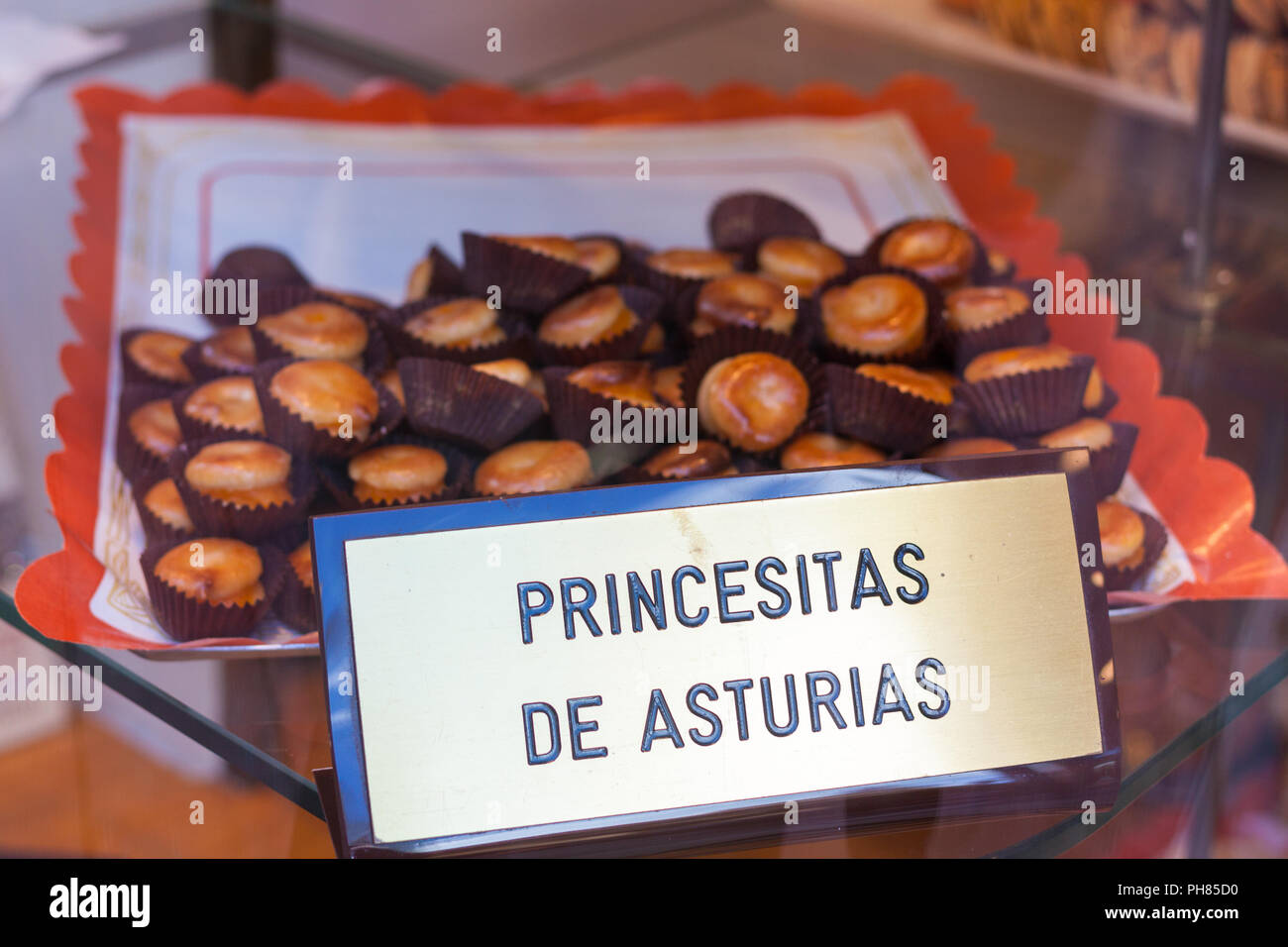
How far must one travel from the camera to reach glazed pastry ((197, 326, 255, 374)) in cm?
96

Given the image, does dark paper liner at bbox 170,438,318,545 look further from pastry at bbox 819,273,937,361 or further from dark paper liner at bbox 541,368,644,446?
pastry at bbox 819,273,937,361

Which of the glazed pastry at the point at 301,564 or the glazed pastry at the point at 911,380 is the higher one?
the glazed pastry at the point at 911,380

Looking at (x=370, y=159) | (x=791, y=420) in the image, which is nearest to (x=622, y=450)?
(x=791, y=420)

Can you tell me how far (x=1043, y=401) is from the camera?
891mm

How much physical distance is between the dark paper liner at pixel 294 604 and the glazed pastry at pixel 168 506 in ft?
0.35

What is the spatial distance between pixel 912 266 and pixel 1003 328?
0.37 feet

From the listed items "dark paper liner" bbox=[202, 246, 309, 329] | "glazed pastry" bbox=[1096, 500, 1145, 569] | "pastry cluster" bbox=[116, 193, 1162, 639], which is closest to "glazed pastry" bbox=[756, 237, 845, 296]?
"pastry cluster" bbox=[116, 193, 1162, 639]

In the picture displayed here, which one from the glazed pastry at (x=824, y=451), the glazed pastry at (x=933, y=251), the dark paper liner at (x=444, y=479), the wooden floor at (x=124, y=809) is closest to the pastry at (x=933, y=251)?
the glazed pastry at (x=933, y=251)

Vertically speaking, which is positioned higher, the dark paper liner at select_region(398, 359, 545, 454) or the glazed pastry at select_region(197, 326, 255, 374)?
the glazed pastry at select_region(197, 326, 255, 374)

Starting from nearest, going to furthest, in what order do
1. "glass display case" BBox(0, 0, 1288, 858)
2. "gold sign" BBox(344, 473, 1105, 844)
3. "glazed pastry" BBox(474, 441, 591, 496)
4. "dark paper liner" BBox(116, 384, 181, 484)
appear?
"gold sign" BBox(344, 473, 1105, 844) < "glass display case" BBox(0, 0, 1288, 858) < "glazed pastry" BBox(474, 441, 591, 496) < "dark paper liner" BBox(116, 384, 181, 484)

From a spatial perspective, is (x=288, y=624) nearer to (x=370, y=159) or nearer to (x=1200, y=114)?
(x=370, y=159)

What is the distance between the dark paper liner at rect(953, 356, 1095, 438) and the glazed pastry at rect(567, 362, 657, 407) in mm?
238

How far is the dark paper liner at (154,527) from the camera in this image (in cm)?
84

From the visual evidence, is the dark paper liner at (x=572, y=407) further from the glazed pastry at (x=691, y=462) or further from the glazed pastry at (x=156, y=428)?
the glazed pastry at (x=156, y=428)
